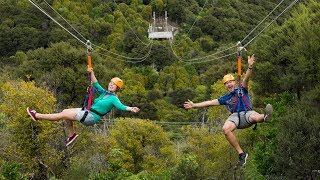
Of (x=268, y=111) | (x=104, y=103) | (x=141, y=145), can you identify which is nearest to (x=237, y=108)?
(x=268, y=111)

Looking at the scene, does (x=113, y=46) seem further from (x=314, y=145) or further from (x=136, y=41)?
(x=314, y=145)

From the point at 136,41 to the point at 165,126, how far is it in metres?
23.9

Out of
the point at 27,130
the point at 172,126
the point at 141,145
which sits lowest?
the point at 141,145

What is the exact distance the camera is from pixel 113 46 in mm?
66062

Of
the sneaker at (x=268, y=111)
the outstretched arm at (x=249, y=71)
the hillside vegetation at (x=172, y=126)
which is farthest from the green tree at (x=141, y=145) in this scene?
the sneaker at (x=268, y=111)

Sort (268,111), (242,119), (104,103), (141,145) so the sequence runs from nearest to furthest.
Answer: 1. (268,111)
2. (242,119)
3. (104,103)
4. (141,145)

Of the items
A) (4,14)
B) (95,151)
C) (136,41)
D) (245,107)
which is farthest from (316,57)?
(4,14)

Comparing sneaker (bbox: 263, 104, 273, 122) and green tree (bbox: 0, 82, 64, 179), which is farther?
green tree (bbox: 0, 82, 64, 179)

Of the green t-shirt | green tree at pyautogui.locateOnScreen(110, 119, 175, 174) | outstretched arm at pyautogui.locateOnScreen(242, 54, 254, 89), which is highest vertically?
outstretched arm at pyautogui.locateOnScreen(242, 54, 254, 89)

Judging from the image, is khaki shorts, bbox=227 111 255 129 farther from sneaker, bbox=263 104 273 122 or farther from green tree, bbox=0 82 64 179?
green tree, bbox=0 82 64 179

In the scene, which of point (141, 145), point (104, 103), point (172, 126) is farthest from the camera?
point (172, 126)

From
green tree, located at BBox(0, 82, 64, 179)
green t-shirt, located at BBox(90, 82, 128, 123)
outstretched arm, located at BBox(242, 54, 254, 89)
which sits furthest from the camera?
green tree, located at BBox(0, 82, 64, 179)

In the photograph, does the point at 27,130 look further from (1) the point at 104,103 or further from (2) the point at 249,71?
(2) the point at 249,71

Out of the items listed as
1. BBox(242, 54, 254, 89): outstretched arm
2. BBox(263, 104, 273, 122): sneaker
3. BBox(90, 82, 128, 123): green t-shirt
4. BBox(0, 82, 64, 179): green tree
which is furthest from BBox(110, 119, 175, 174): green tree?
BBox(263, 104, 273, 122): sneaker
